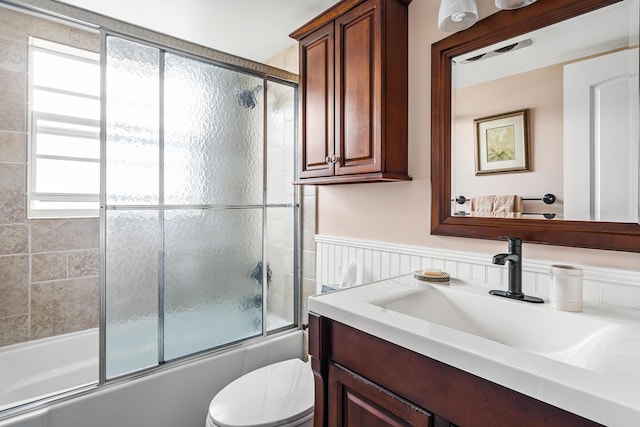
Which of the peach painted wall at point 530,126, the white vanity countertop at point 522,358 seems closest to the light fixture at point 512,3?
the peach painted wall at point 530,126

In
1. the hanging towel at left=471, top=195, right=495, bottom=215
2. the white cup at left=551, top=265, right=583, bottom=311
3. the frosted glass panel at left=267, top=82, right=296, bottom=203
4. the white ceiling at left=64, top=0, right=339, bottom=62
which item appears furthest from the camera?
the frosted glass panel at left=267, top=82, right=296, bottom=203

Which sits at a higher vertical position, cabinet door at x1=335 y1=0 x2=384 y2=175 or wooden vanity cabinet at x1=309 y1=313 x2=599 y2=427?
cabinet door at x1=335 y1=0 x2=384 y2=175

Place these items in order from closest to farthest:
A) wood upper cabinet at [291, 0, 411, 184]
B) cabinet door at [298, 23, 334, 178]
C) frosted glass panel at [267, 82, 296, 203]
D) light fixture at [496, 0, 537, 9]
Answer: light fixture at [496, 0, 537, 9] < wood upper cabinet at [291, 0, 411, 184] < cabinet door at [298, 23, 334, 178] < frosted glass panel at [267, 82, 296, 203]

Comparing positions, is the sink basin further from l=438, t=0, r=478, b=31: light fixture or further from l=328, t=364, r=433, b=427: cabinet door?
l=438, t=0, r=478, b=31: light fixture

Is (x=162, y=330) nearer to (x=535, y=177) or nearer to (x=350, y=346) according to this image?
(x=350, y=346)

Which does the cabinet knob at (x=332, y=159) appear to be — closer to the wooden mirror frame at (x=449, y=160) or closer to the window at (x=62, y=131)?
the wooden mirror frame at (x=449, y=160)

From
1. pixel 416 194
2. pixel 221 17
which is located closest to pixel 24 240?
pixel 221 17

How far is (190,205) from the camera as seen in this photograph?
1681mm

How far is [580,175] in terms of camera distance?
0.98 meters

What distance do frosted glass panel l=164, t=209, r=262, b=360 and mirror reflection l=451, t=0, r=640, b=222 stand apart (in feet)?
3.85

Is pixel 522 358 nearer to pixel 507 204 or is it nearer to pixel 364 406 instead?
pixel 364 406

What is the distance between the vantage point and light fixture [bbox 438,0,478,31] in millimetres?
1087

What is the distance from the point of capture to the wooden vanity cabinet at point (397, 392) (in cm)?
58

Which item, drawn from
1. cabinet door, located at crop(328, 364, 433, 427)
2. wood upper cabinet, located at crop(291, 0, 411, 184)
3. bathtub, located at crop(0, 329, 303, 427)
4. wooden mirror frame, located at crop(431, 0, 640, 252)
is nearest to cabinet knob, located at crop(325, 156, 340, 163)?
wood upper cabinet, located at crop(291, 0, 411, 184)
